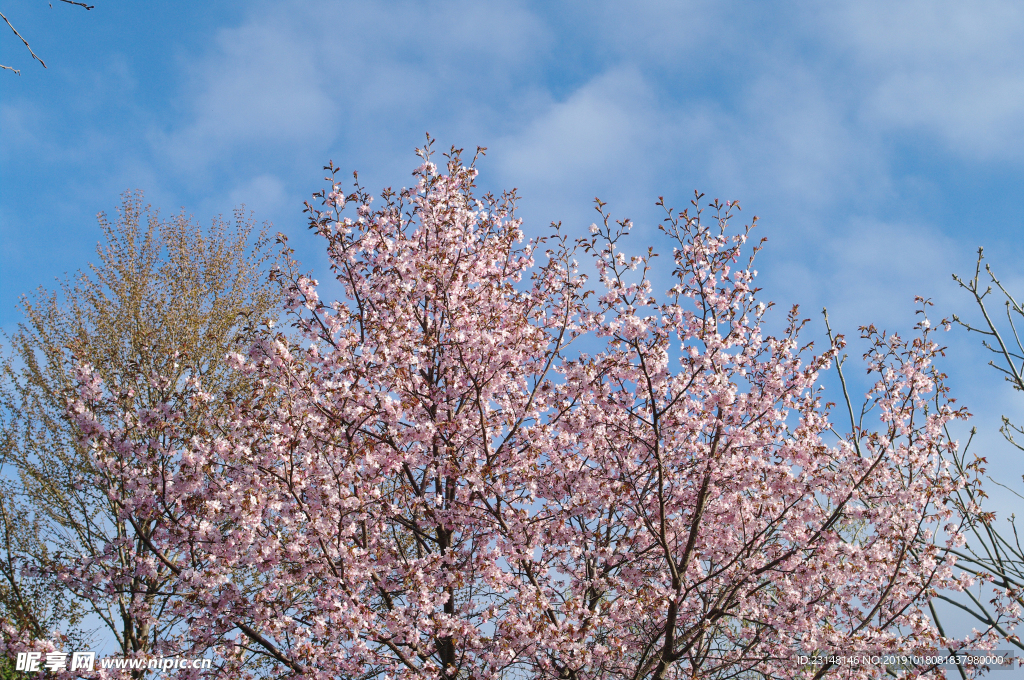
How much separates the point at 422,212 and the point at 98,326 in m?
8.16

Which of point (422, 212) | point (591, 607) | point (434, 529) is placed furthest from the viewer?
point (422, 212)

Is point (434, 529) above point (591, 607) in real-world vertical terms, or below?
above

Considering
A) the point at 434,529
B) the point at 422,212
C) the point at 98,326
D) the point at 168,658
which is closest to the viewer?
the point at 168,658

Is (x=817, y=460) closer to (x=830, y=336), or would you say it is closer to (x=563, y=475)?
(x=830, y=336)

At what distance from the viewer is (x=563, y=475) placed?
8.30m

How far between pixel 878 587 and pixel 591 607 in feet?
11.2

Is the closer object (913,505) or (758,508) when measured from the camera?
(913,505)

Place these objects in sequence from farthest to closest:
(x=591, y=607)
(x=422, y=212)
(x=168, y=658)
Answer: (x=422, y=212)
(x=591, y=607)
(x=168, y=658)

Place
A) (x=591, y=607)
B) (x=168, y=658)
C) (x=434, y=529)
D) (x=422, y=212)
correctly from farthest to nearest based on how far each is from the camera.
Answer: (x=422, y=212), (x=434, y=529), (x=591, y=607), (x=168, y=658)

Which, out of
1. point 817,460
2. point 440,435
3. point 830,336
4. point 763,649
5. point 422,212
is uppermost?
point 422,212

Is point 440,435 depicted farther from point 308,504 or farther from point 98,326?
point 98,326

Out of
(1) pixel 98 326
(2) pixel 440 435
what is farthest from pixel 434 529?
(1) pixel 98 326

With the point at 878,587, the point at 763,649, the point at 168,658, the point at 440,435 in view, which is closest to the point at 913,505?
the point at 878,587

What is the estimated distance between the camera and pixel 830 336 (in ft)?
27.9
